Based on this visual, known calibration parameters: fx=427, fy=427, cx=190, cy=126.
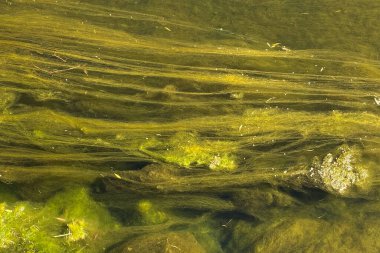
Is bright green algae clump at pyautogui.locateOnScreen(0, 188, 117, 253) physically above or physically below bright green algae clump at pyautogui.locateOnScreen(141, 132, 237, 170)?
below

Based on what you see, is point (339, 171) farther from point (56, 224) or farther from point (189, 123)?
point (56, 224)

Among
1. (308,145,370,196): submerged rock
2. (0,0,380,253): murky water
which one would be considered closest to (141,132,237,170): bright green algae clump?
(0,0,380,253): murky water

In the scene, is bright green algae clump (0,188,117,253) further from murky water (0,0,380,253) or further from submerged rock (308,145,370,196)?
submerged rock (308,145,370,196)

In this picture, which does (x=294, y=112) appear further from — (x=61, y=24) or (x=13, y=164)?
(x=13, y=164)

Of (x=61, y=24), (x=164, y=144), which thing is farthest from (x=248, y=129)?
(x=61, y=24)

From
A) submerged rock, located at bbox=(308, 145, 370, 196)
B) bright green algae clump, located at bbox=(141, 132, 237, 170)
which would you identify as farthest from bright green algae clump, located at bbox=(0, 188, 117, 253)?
submerged rock, located at bbox=(308, 145, 370, 196)

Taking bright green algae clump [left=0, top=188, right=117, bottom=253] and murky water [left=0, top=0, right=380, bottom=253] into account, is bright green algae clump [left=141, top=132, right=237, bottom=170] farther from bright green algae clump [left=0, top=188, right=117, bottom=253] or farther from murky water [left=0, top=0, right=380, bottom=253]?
bright green algae clump [left=0, top=188, right=117, bottom=253]

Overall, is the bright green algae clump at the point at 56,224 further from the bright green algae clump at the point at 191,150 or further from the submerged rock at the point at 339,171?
the submerged rock at the point at 339,171
